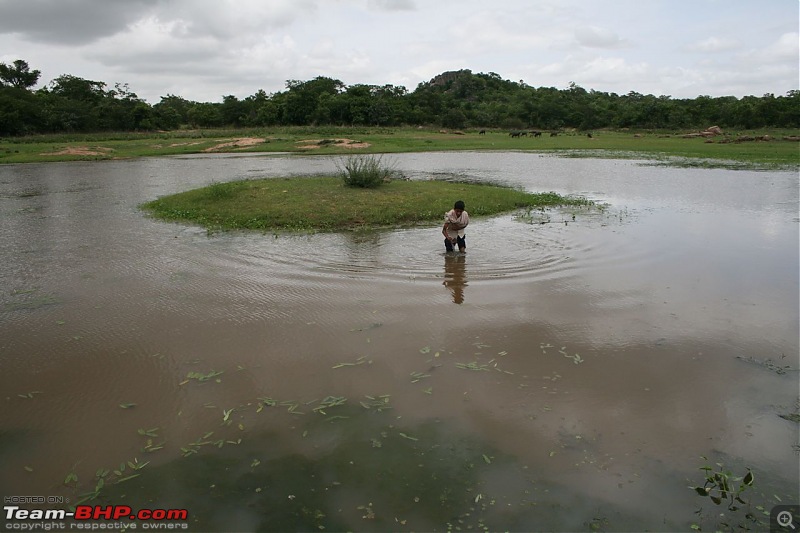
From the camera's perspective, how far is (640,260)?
10875mm

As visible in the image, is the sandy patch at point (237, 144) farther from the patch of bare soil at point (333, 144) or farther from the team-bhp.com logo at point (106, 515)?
the team-bhp.com logo at point (106, 515)

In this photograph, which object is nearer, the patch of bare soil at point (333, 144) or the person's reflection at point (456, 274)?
the person's reflection at point (456, 274)

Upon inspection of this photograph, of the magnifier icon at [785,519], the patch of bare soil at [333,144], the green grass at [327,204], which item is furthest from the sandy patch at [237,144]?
the magnifier icon at [785,519]

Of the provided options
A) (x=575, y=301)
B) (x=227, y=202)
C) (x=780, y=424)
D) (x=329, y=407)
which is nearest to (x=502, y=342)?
(x=575, y=301)

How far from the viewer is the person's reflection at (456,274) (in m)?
8.91

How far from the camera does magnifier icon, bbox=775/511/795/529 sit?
3.98 m

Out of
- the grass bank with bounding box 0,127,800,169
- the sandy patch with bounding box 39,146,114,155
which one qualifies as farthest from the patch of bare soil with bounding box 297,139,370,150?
the sandy patch with bounding box 39,146,114,155

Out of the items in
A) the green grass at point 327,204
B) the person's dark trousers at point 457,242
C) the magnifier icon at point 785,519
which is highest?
the green grass at point 327,204

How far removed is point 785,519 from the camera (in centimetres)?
402

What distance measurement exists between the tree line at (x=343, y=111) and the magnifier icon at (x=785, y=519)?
6313 cm

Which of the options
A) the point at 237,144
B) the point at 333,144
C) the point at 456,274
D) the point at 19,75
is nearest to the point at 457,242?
the point at 456,274

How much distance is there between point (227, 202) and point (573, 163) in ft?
77.4

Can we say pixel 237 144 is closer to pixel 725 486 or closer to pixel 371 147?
pixel 371 147

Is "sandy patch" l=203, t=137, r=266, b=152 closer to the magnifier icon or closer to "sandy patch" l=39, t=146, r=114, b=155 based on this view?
"sandy patch" l=39, t=146, r=114, b=155
